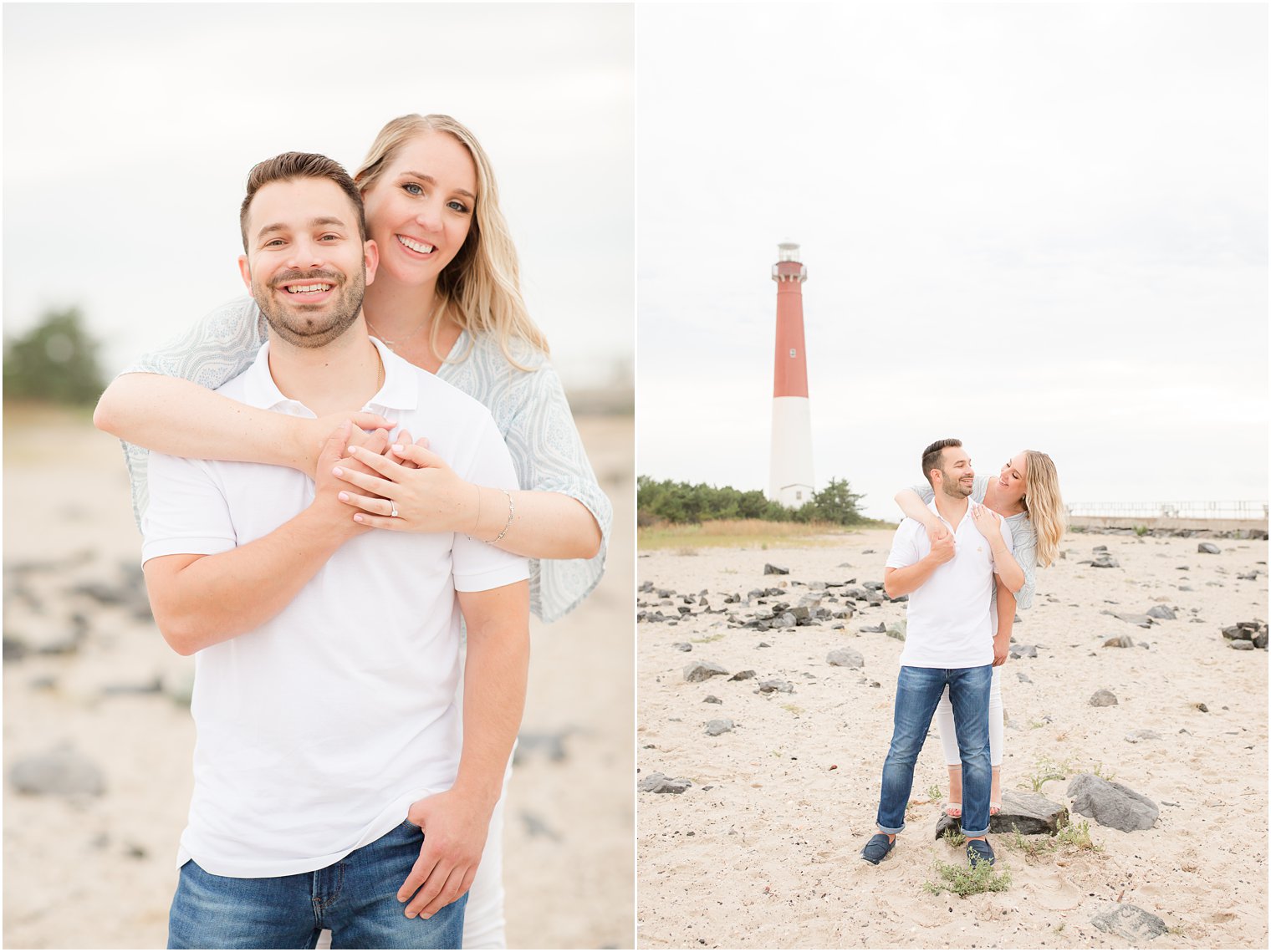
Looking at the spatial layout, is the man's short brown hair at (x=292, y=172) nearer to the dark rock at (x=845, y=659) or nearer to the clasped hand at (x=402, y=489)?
the clasped hand at (x=402, y=489)

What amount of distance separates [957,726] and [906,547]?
0.52m

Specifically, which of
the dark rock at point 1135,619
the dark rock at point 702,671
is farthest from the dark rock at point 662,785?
the dark rock at point 1135,619

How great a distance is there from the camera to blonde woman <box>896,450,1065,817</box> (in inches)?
106

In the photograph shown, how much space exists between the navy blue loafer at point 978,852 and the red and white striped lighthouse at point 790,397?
1370mm

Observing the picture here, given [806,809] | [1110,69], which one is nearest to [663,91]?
[1110,69]

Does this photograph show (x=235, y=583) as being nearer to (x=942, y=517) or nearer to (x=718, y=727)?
(x=942, y=517)

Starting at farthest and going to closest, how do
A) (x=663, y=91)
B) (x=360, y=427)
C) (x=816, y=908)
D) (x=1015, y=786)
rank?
(x=663, y=91)
(x=1015, y=786)
(x=816, y=908)
(x=360, y=427)

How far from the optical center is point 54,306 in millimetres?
9508

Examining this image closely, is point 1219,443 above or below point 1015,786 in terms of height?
above

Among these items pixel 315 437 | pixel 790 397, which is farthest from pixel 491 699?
pixel 790 397

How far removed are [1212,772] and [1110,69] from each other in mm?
2542

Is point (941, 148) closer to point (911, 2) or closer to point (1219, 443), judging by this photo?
point (911, 2)

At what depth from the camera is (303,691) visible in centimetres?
128

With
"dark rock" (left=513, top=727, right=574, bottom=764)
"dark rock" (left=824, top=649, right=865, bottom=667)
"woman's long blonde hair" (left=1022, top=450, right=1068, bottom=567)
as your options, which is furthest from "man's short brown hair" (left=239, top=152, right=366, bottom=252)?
"dark rock" (left=513, top=727, right=574, bottom=764)
